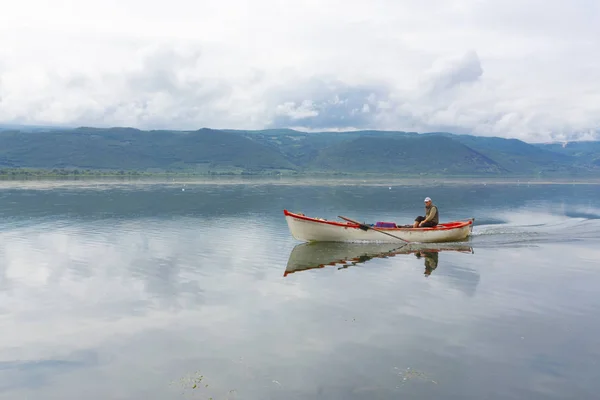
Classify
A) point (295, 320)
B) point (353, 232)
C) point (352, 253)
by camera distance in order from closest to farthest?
point (295, 320) < point (352, 253) < point (353, 232)

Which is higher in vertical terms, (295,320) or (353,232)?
(353,232)

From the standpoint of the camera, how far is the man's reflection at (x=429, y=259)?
30859 mm

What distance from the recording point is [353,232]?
1565 inches

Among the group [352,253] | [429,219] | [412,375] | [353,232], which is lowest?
[412,375]

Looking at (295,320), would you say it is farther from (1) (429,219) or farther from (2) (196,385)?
(1) (429,219)

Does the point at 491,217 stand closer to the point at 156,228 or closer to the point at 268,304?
the point at 156,228

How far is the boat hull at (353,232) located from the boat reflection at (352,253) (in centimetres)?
42

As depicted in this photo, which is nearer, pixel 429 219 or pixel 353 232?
pixel 353 232

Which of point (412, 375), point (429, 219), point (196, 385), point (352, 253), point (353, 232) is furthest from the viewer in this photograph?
point (429, 219)

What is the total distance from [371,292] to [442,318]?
493 centimetres

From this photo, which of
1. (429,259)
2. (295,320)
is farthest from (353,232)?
(295,320)

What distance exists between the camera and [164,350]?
16.9 m

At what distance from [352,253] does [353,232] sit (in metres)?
3.69

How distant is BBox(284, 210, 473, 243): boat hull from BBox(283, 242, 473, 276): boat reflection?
418 millimetres
